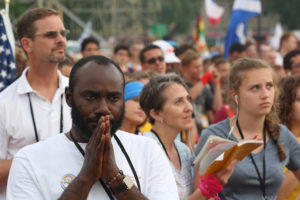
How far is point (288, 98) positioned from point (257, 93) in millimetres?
1091

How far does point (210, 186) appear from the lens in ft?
10.6

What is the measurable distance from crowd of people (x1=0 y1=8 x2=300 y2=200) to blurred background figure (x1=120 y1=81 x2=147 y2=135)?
11 millimetres

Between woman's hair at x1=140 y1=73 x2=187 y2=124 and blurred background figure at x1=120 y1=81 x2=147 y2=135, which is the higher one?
woman's hair at x1=140 y1=73 x2=187 y2=124

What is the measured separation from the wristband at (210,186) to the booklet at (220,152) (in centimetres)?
5

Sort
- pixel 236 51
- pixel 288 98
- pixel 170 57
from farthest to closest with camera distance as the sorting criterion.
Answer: pixel 236 51
pixel 170 57
pixel 288 98

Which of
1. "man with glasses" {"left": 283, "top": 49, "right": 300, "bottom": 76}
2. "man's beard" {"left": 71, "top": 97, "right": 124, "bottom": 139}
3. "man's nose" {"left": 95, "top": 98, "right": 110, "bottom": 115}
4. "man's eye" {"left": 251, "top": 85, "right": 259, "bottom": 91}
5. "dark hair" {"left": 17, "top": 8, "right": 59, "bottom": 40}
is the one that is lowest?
"man with glasses" {"left": 283, "top": 49, "right": 300, "bottom": 76}

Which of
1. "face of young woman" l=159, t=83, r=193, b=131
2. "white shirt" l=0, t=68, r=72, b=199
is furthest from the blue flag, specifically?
"white shirt" l=0, t=68, r=72, b=199

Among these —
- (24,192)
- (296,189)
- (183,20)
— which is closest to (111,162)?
(24,192)

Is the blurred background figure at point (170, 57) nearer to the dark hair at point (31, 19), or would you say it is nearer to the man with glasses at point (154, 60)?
the man with glasses at point (154, 60)

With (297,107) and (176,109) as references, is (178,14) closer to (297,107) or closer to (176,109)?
(297,107)

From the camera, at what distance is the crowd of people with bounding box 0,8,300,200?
2.54 m

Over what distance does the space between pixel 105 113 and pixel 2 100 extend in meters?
2.17

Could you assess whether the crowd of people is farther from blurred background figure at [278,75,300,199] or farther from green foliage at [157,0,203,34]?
green foliage at [157,0,203,34]

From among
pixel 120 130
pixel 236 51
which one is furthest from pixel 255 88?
pixel 236 51
